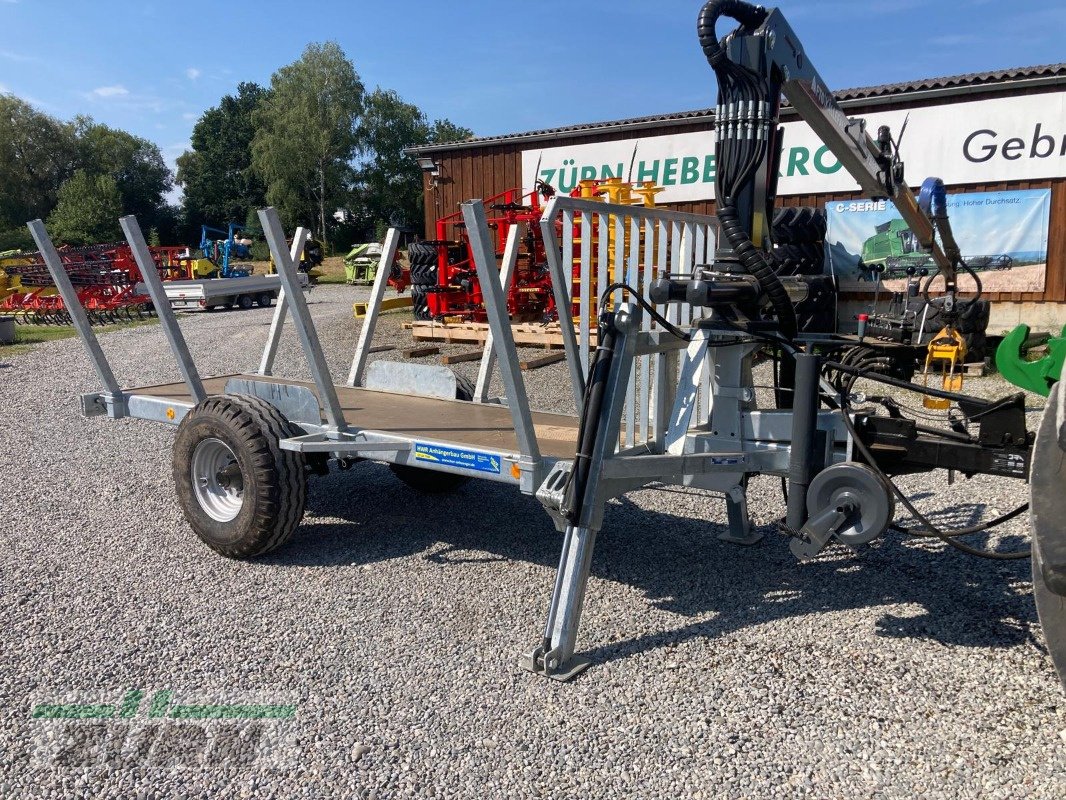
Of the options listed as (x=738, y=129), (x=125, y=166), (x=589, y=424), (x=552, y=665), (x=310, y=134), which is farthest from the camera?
(x=125, y=166)

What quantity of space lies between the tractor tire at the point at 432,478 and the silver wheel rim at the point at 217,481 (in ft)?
4.13

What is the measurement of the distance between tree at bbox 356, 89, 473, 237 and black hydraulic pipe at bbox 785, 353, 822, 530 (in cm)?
4880

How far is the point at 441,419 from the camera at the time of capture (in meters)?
5.00

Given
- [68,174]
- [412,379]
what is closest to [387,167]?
[68,174]

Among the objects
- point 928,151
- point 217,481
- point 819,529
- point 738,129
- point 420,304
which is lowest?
point 217,481

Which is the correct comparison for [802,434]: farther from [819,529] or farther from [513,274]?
[513,274]

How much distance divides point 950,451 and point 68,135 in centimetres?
6580

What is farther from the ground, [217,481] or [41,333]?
[217,481]

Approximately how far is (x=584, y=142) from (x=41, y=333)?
12791 mm

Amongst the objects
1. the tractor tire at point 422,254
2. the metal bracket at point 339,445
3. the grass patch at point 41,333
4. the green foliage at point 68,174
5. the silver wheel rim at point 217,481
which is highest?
the green foliage at point 68,174

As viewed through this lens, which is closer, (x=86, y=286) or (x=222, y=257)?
(x=86, y=286)

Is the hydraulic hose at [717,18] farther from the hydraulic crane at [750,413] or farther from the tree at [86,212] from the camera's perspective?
the tree at [86,212]

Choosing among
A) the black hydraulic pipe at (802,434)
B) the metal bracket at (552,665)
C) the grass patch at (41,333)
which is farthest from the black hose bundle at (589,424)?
the grass patch at (41,333)

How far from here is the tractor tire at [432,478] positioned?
5.92 metres
